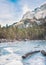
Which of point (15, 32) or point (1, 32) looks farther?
point (15, 32)

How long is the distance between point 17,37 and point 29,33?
52.3ft

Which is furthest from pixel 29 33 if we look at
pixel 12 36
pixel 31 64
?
pixel 31 64

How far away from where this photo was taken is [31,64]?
16969 millimetres

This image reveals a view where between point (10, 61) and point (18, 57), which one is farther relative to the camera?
point (18, 57)

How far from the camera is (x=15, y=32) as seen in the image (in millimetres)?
97438

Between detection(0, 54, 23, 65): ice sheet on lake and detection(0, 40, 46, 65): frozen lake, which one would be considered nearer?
detection(0, 54, 23, 65): ice sheet on lake

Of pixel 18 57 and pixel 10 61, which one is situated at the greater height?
pixel 10 61

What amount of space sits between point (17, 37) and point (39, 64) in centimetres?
7765

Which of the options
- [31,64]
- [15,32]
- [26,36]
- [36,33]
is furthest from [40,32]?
[31,64]

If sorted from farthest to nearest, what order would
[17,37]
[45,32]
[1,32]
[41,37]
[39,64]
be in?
1. [45,32]
2. [41,37]
3. [17,37]
4. [1,32]
5. [39,64]

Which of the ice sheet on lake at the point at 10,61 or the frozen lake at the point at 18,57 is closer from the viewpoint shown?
the ice sheet on lake at the point at 10,61

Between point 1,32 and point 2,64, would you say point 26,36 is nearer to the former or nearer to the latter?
point 1,32

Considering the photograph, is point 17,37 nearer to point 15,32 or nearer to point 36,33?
point 15,32

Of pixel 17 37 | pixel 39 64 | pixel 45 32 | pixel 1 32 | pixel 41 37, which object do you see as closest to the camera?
pixel 39 64
